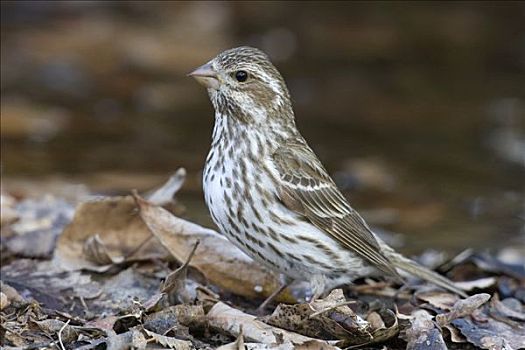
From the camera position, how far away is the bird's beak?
274 inches

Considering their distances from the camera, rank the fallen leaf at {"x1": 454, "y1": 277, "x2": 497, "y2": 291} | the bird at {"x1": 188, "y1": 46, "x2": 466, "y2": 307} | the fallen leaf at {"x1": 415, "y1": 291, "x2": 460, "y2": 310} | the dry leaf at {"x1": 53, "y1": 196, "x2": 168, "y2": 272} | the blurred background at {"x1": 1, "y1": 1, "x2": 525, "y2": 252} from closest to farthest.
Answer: the bird at {"x1": 188, "y1": 46, "x2": 466, "y2": 307}, the fallen leaf at {"x1": 415, "y1": 291, "x2": 460, "y2": 310}, the dry leaf at {"x1": 53, "y1": 196, "x2": 168, "y2": 272}, the fallen leaf at {"x1": 454, "y1": 277, "x2": 497, "y2": 291}, the blurred background at {"x1": 1, "y1": 1, "x2": 525, "y2": 252}

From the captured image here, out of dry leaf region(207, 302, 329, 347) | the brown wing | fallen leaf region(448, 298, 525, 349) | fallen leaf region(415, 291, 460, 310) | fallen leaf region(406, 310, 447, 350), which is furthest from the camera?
fallen leaf region(415, 291, 460, 310)

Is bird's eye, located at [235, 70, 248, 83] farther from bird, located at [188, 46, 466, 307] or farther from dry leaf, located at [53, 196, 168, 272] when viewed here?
dry leaf, located at [53, 196, 168, 272]

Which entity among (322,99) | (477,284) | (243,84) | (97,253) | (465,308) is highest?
(243,84)

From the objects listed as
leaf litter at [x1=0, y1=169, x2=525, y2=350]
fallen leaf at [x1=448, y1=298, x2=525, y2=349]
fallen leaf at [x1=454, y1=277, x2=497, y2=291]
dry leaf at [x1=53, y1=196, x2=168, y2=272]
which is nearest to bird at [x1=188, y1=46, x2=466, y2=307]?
fallen leaf at [x1=454, y1=277, x2=497, y2=291]

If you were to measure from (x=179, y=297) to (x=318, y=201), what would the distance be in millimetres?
1143

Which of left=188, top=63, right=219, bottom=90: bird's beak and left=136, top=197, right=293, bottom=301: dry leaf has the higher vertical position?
left=188, top=63, right=219, bottom=90: bird's beak

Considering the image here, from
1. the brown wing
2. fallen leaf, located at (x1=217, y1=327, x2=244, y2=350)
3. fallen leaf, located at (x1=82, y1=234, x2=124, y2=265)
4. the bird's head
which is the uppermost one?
the bird's head

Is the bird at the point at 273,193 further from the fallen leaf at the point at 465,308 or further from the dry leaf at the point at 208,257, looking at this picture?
the fallen leaf at the point at 465,308

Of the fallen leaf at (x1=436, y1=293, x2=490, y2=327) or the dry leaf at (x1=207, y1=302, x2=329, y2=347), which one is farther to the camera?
the fallen leaf at (x1=436, y1=293, x2=490, y2=327)

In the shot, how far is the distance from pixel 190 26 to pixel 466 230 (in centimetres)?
875

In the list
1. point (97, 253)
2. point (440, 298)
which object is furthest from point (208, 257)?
point (440, 298)

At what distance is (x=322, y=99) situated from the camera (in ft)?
53.1

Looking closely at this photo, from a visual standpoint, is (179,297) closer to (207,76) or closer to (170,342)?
(170,342)
